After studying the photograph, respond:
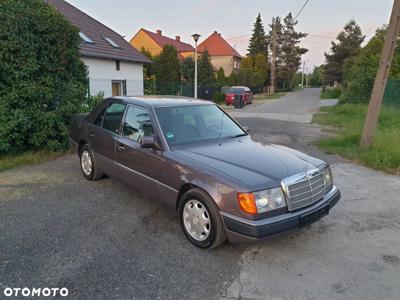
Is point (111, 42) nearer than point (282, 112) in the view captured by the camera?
Yes

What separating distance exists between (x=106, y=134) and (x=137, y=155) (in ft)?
3.37

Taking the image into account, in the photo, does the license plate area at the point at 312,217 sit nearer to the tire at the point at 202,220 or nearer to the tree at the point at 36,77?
the tire at the point at 202,220

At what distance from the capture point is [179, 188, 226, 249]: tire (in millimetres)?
3185

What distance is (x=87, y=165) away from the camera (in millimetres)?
5602

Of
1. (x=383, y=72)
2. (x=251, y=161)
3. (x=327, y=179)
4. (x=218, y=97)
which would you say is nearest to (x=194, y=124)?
(x=251, y=161)

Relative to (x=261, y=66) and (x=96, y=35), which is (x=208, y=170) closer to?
(x=96, y=35)

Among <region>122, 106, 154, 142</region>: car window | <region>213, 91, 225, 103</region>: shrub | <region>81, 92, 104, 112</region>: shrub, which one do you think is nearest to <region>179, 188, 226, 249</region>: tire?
<region>122, 106, 154, 142</region>: car window

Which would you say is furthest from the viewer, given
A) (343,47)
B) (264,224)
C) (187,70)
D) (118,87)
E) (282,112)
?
(343,47)

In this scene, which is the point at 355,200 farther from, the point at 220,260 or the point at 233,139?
the point at 220,260

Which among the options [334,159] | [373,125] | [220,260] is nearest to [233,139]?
[220,260]

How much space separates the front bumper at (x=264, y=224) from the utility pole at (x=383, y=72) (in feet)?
18.2

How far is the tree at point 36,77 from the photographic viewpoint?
6566mm

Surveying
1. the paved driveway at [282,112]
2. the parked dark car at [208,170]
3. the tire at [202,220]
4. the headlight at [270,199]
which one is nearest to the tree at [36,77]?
the parked dark car at [208,170]

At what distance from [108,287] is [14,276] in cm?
91
